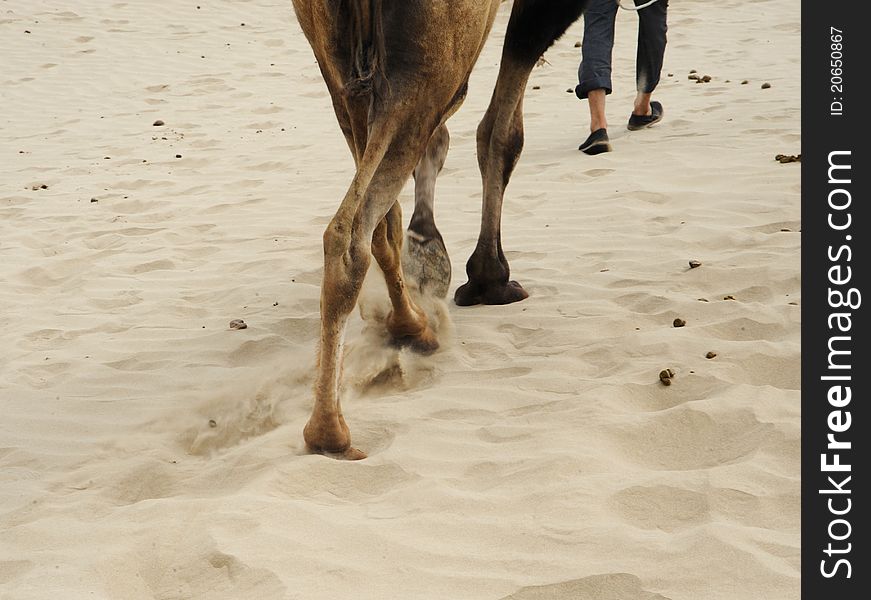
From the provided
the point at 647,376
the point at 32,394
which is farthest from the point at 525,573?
the point at 32,394

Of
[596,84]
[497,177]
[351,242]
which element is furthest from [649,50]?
[351,242]

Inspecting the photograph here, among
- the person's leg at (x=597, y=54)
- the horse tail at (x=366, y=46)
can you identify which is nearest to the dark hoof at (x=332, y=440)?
the horse tail at (x=366, y=46)

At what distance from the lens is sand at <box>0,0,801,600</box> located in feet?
8.36

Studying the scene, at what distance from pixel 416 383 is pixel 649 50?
5.20 meters

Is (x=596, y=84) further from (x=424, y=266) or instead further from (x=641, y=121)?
(x=424, y=266)

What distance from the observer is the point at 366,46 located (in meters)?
3.17

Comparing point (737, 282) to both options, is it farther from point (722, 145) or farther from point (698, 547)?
point (722, 145)

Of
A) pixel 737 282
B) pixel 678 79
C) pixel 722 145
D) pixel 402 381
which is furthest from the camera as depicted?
pixel 678 79

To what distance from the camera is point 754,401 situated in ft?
10.8

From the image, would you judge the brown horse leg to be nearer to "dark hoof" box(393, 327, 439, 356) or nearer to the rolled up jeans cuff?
"dark hoof" box(393, 327, 439, 356)

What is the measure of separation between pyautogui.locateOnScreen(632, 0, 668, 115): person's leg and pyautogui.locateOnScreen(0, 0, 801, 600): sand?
1.27 feet

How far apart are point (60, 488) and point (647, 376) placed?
7.04 feet

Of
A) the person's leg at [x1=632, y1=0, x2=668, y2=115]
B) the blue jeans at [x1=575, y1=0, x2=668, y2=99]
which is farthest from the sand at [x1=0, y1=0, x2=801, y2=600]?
the blue jeans at [x1=575, y1=0, x2=668, y2=99]

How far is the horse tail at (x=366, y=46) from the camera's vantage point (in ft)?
10.2
